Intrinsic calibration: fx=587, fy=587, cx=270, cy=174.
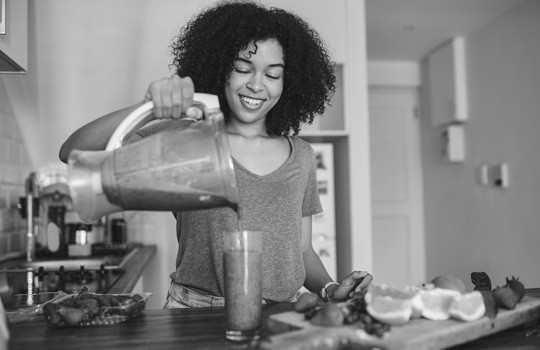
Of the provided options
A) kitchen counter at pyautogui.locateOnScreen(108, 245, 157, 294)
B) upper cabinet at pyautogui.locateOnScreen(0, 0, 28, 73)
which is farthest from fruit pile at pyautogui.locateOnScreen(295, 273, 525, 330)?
upper cabinet at pyautogui.locateOnScreen(0, 0, 28, 73)

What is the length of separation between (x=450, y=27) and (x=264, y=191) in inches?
125

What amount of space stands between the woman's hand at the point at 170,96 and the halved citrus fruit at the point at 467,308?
21.0 inches

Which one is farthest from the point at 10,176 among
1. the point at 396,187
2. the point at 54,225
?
the point at 396,187

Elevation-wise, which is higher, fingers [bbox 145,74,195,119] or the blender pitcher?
fingers [bbox 145,74,195,119]

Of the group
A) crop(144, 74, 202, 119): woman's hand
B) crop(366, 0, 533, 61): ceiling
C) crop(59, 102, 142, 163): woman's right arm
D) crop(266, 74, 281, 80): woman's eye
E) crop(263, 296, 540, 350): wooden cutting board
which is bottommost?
crop(263, 296, 540, 350): wooden cutting board

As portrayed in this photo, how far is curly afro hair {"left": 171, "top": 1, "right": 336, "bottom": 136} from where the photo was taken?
4.77 feet

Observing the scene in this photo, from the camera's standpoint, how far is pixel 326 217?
3.20 m

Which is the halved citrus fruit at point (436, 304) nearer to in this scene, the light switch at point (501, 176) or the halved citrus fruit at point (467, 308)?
the halved citrus fruit at point (467, 308)

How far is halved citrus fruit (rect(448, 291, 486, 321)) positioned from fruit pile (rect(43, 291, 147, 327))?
0.55 m

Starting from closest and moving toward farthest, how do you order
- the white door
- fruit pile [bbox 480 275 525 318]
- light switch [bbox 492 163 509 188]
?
fruit pile [bbox 480 275 525 318] < light switch [bbox 492 163 509 188] < the white door

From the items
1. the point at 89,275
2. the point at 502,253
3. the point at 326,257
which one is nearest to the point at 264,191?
the point at 89,275

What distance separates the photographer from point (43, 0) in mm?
2902

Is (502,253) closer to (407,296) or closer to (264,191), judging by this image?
(264,191)

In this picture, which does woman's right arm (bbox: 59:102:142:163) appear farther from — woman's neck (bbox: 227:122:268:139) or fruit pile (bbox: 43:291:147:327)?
woman's neck (bbox: 227:122:268:139)
